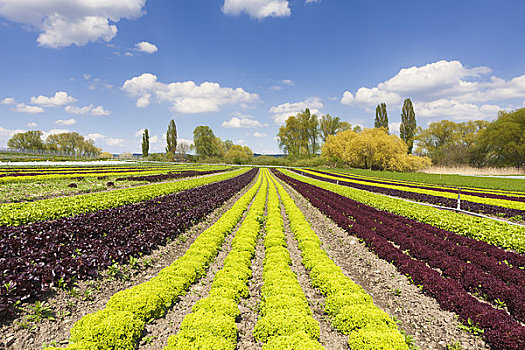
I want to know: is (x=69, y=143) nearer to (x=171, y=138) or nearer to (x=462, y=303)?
(x=171, y=138)

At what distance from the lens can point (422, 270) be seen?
6.75m

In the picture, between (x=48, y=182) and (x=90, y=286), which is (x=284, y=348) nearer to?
(x=90, y=286)

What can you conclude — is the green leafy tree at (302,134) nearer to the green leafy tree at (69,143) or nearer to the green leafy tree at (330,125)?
the green leafy tree at (330,125)

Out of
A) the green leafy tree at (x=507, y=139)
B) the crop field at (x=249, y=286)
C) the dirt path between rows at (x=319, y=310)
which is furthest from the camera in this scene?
the green leafy tree at (x=507, y=139)

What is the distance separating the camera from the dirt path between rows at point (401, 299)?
470 cm

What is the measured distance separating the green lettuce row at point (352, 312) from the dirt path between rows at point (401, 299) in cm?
71

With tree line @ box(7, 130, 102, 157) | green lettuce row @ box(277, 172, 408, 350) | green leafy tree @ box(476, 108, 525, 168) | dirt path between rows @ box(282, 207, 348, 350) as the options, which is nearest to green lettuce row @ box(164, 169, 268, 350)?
dirt path between rows @ box(282, 207, 348, 350)

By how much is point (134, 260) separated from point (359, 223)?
10417mm

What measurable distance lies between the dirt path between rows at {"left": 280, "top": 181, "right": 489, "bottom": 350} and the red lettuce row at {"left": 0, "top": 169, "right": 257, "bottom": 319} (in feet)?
23.7

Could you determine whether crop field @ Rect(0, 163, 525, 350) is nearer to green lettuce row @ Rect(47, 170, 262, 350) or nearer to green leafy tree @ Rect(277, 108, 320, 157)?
green lettuce row @ Rect(47, 170, 262, 350)

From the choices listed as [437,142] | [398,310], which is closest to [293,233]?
[398,310]

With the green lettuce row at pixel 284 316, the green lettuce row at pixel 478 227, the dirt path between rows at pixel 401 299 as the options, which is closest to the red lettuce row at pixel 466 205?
the green lettuce row at pixel 478 227

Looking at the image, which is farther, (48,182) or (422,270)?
(48,182)

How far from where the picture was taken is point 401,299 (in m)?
6.05
